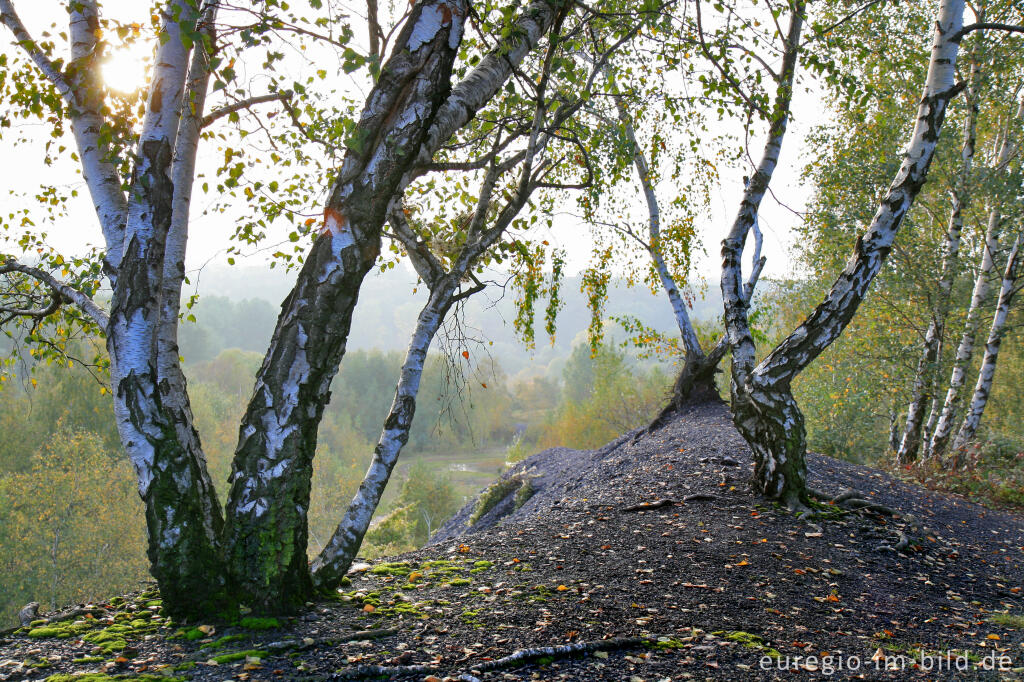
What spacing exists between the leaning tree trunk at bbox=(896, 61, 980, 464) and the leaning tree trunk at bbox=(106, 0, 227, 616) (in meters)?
12.5

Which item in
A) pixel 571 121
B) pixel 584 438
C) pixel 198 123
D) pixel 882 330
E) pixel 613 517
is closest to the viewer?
pixel 198 123

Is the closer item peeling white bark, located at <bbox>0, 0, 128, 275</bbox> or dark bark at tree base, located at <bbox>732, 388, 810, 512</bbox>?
peeling white bark, located at <bbox>0, 0, 128, 275</bbox>

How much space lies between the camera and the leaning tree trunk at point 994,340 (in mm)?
10805

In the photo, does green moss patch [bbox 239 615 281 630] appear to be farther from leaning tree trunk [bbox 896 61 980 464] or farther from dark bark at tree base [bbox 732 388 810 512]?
leaning tree trunk [bbox 896 61 980 464]

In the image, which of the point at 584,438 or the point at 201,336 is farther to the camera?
the point at 201,336

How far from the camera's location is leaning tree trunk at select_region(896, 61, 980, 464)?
11.1 meters

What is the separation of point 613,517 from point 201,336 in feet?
229

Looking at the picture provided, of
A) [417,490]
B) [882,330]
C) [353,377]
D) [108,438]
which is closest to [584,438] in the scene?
[417,490]

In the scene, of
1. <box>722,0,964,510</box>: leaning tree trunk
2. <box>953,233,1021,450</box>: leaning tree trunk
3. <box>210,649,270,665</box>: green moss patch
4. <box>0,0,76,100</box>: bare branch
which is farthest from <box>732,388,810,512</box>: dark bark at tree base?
<box>953,233,1021,450</box>: leaning tree trunk

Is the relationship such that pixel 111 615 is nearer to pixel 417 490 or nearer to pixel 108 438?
pixel 417 490

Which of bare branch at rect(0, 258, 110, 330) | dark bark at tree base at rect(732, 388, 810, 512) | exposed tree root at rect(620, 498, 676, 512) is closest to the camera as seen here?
bare branch at rect(0, 258, 110, 330)

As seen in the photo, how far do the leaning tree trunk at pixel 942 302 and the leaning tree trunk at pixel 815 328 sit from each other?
6917 mm

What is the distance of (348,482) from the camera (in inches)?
1486

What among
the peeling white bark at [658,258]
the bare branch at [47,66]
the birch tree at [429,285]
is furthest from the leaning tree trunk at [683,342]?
the bare branch at [47,66]
